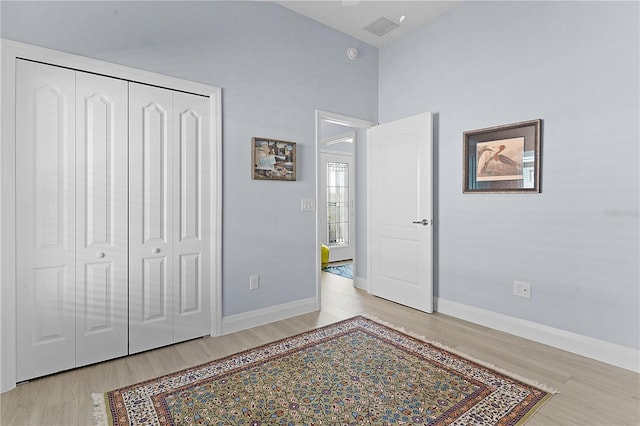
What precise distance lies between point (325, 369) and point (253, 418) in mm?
631

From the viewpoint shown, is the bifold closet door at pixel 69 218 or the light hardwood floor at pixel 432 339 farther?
the bifold closet door at pixel 69 218

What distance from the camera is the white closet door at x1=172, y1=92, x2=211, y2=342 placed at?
2.67 meters

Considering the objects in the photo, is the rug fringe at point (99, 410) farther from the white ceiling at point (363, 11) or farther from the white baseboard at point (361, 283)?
the white ceiling at point (363, 11)

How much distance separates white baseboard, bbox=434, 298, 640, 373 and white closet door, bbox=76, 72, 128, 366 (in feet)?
9.52

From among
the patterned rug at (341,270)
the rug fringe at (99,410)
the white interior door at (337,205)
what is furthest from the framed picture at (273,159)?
the white interior door at (337,205)

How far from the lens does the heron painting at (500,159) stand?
2849mm

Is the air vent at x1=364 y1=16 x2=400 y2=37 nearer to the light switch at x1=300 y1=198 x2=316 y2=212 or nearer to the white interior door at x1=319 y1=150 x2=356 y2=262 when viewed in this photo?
the light switch at x1=300 y1=198 x2=316 y2=212

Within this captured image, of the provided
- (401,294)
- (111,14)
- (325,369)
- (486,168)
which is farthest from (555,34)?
(111,14)

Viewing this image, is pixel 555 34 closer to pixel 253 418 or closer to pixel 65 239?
pixel 253 418

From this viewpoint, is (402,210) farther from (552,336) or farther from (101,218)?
(101,218)

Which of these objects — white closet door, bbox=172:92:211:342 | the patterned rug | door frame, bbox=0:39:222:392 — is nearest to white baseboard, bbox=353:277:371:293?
the patterned rug

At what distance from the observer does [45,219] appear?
2.15 meters

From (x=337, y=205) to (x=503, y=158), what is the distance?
3.80 meters

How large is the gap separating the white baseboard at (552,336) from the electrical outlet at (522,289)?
0.71 feet
